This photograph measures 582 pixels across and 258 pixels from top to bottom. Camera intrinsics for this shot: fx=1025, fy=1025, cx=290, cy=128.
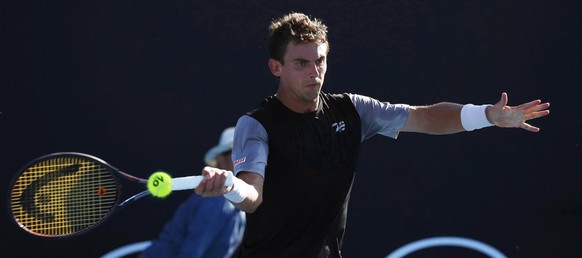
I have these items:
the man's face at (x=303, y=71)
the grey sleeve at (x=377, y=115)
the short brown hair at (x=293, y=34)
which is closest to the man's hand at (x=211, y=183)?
the man's face at (x=303, y=71)

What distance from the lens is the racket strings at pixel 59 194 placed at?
4.04 metres

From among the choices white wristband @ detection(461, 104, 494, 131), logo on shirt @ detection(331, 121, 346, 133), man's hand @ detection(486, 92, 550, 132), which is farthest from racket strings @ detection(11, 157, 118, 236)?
man's hand @ detection(486, 92, 550, 132)

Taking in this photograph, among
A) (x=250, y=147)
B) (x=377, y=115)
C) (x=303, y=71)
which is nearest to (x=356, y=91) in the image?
(x=377, y=115)

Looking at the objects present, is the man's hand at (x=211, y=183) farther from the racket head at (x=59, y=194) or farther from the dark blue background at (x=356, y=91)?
the dark blue background at (x=356, y=91)

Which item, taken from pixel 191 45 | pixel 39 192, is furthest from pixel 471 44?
pixel 39 192

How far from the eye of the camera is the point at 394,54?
18.9ft

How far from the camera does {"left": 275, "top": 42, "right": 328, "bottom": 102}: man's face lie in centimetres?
392

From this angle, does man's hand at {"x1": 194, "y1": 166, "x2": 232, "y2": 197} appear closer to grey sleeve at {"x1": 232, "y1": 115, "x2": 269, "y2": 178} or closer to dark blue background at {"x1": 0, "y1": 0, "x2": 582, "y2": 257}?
grey sleeve at {"x1": 232, "y1": 115, "x2": 269, "y2": 178}

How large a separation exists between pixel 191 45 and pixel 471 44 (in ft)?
5.14

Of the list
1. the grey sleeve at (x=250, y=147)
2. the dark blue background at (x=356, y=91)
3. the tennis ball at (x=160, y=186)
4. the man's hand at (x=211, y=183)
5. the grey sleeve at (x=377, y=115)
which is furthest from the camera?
the dark blue background at (x=356, y=91)

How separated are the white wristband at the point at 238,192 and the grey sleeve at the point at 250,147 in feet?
0.60

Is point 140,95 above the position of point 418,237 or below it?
above

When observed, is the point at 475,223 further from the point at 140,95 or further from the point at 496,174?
the point at 140,95

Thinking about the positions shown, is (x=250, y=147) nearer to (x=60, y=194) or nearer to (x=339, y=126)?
(x=339, y=126)
